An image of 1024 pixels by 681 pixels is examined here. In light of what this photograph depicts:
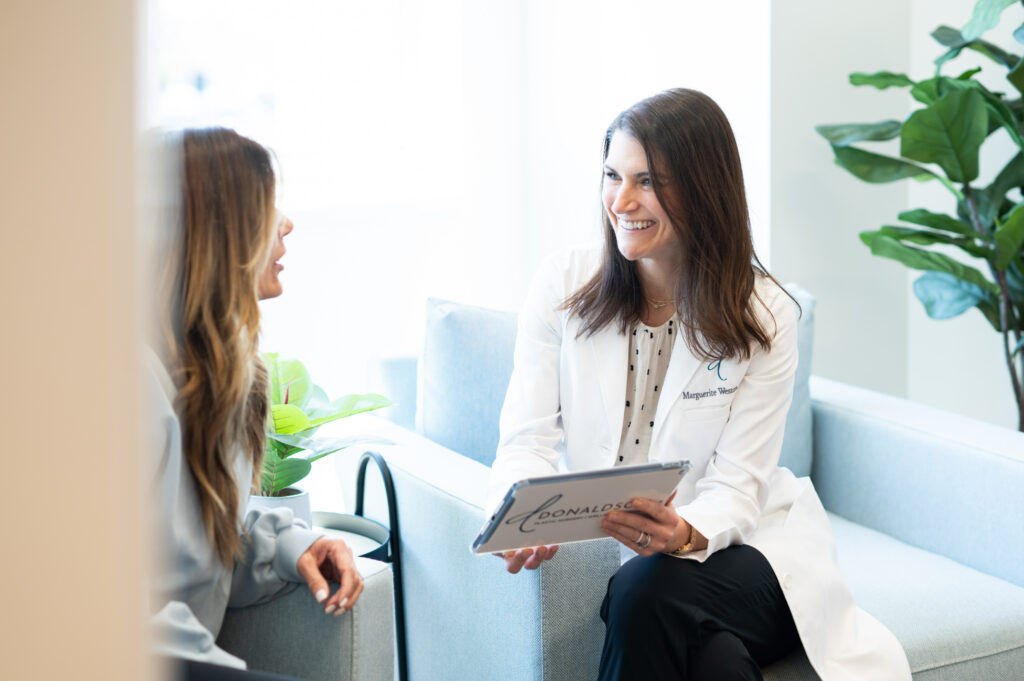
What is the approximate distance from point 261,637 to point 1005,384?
2.35 metres

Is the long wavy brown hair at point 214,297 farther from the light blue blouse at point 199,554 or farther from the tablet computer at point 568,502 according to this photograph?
the tablet computer at point 568,502

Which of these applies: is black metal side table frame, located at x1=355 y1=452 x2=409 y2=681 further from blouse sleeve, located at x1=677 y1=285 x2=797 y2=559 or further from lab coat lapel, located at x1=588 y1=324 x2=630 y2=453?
blouse sleeve, located at x1=677 y1=285 x2=797 y2=559

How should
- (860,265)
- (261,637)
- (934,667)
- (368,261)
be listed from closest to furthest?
(261,637)
(934,667)
(860,265)
(368,261)

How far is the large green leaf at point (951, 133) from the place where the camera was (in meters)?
2.12

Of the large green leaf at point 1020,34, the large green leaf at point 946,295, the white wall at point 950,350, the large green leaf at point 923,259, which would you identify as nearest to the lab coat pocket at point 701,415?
the large green leaf at point 923,259

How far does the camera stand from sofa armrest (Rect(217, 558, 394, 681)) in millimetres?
1247

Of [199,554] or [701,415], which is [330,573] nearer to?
[199,554]

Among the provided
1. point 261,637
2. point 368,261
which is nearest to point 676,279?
point 261,637

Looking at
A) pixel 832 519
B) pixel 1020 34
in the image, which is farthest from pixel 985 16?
pixel 832 519

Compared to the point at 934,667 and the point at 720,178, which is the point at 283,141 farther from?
the point at 934,667

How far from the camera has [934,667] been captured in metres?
1.51

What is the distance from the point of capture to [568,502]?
1.22 meters

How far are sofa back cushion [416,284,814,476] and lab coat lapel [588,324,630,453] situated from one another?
390 mm

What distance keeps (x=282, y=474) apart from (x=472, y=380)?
1.60 feet
